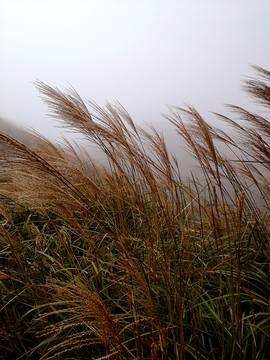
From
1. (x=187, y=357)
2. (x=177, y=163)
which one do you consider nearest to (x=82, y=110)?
(x=177, y=163)

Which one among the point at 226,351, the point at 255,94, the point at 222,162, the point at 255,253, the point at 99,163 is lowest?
the point at 226,351

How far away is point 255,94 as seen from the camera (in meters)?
1.15

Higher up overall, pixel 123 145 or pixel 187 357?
pixel 123 145

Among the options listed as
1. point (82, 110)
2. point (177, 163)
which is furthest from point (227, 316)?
point (82, 110)

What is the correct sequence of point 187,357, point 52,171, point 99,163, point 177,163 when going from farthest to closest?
point 99,163, point 177,163, point 187,357, point 52,171

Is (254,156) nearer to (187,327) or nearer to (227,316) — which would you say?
(227,316)

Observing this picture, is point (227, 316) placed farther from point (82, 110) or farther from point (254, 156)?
point (82, 110)

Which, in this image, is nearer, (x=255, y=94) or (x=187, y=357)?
(x=187, y=357)

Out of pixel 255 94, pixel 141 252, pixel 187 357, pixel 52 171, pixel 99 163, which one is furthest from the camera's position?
pixel 99 163

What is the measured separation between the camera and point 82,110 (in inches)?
48.9

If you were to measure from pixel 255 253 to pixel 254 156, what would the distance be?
580 mm

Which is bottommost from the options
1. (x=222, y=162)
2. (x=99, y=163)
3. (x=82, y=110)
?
(x=99, y=163)

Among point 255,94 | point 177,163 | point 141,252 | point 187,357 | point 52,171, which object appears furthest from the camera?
point 177,163

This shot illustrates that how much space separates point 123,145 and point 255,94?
2.24ft
